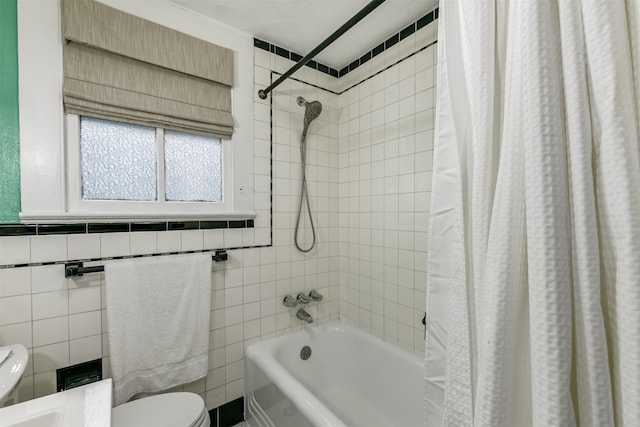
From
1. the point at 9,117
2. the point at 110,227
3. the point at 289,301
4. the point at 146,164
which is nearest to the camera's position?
the point at 9,117

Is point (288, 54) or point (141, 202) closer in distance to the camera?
point (141, 202)

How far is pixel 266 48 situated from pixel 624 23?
1.76 meters

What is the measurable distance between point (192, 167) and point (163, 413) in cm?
119

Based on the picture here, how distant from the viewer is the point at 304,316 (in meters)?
1.87

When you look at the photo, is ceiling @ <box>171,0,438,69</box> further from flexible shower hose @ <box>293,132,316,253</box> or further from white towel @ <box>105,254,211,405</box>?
white towel @ <box>105,254,211,405</box>

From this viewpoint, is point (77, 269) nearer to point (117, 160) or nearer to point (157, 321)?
point (157, 321)

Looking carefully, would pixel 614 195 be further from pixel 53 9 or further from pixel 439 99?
pixel 53 9

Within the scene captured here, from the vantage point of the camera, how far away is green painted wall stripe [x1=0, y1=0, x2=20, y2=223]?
1104mm

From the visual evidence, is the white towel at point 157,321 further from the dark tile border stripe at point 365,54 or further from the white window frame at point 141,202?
the dark tile border stripe at point 365,54

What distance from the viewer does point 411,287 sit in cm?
164

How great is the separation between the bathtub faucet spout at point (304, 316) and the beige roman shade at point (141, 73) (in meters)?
1.23

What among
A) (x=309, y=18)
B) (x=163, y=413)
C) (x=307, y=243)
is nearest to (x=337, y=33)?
(x=309, y=18)

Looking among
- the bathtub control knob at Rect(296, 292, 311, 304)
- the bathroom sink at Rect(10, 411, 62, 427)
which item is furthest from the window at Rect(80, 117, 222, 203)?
the bathroom sink at Rect(10, 411, 62, 427)

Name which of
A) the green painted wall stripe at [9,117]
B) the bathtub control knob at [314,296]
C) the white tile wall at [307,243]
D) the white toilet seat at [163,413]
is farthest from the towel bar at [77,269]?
the bathtub control knob at [314,296]
